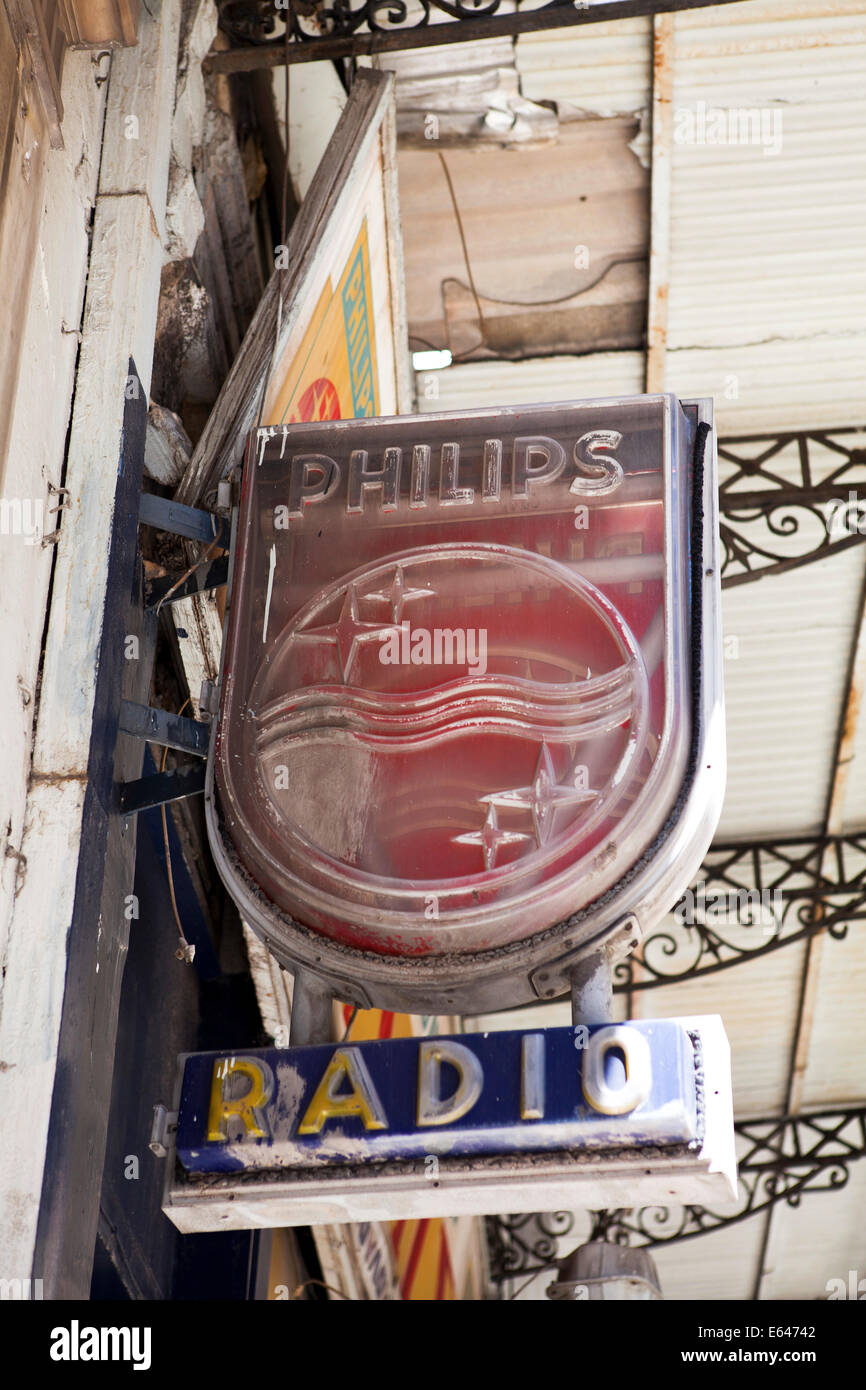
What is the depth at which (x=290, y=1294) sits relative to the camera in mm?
6926

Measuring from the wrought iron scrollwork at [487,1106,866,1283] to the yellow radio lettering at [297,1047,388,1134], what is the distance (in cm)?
1175

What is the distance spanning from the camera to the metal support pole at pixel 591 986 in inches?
127

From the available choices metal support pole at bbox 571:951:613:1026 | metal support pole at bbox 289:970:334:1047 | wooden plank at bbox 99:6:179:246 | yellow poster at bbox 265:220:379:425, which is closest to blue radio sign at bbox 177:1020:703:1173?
metal support pole at bbox 571:951:613:1026

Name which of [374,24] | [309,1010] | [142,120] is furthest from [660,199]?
[309,1010]

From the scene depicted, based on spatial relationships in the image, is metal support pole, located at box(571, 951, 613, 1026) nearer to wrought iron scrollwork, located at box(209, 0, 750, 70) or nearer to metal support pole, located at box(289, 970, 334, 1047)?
metal support pole, located at box(289, 970, 334, 1047)

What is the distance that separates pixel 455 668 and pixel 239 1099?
3.79ft

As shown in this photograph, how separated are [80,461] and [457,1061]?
1820 mm

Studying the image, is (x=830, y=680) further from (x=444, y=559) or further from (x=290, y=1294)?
(x=444, y=559)

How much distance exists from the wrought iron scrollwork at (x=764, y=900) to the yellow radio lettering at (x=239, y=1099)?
9.06 metres

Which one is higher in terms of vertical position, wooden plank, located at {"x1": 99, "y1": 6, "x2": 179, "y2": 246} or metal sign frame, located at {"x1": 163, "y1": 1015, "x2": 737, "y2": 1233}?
wooden plank, located at {"x1": 99, "y1": 6, "x2": 179, "y2": 246}

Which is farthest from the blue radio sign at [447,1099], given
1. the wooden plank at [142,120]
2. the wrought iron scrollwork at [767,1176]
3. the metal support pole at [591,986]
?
the wrought iron scrollwork at [767,1176]

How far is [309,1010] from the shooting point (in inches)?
135

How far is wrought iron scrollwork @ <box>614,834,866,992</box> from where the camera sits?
1195 cm

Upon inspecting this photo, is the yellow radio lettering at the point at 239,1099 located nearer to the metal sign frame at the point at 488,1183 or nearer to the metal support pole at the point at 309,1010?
the metal sign frame at the point at 488,1183
